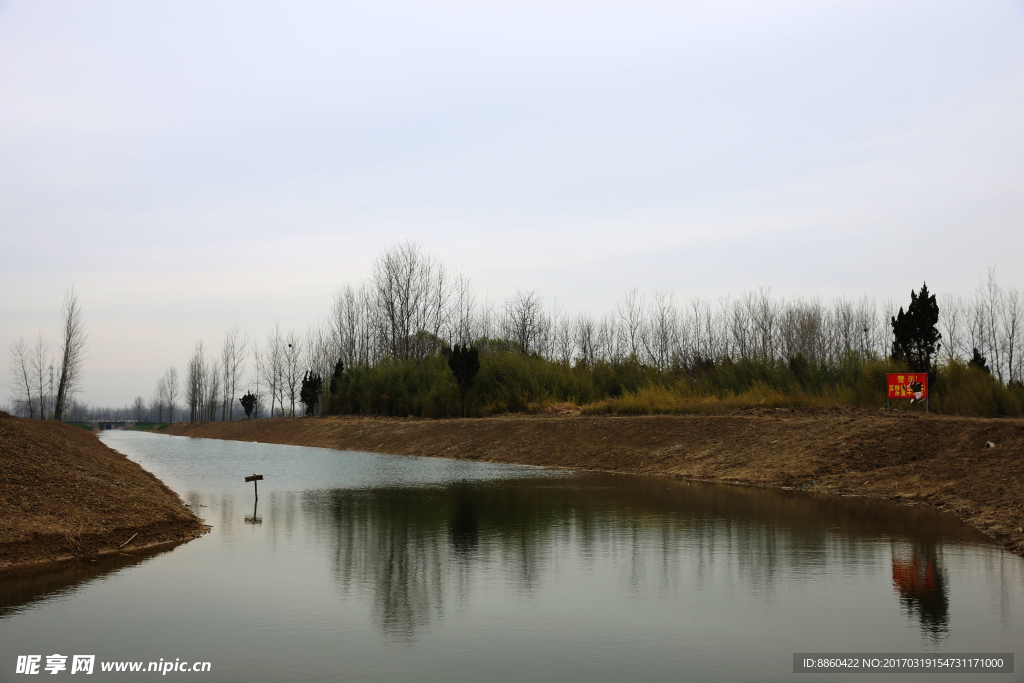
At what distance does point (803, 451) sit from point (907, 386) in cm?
441

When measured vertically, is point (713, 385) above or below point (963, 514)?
above

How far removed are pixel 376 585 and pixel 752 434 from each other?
606 inches

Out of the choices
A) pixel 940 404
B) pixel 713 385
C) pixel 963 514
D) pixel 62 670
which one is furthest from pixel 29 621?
pixel 713 385

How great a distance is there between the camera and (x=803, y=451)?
17734 millimetres

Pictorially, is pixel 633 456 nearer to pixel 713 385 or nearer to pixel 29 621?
pixel 713 385

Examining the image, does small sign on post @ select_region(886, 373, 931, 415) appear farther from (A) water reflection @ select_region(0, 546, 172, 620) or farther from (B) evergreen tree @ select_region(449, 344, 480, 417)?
(B) evergreen tree @ select_region(449, 344, 480, 417)

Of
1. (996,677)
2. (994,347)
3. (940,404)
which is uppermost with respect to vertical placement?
(994,347)

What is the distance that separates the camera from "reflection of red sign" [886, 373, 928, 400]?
19531 mm

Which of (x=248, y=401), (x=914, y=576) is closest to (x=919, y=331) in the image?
(x=914, y=576)

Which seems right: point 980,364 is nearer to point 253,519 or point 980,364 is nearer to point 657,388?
point 657,388

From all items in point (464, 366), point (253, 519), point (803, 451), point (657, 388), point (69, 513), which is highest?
point (464, 366)

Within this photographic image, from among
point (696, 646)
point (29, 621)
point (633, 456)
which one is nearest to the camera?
point (696, 646)

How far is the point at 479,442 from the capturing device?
94.7 ft

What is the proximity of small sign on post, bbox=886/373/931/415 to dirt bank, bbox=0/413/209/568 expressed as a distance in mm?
17517
